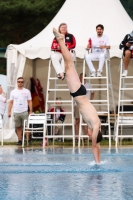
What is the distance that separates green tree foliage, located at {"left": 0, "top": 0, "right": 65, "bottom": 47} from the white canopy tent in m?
24.2

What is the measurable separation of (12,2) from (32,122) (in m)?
28.8

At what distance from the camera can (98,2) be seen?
2438cm

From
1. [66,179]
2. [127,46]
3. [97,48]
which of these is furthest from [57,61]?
[66,179]

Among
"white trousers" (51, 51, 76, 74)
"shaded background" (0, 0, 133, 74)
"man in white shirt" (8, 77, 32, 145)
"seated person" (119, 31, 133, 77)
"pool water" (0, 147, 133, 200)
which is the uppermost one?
"shaded background" (0, 0, 133, 74)

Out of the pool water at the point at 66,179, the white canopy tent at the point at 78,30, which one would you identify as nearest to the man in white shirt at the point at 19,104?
the white canopy tent at the point at 78,30

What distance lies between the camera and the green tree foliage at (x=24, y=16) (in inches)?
1930

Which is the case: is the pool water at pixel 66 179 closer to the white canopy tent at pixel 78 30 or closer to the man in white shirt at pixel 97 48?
the man in white shirt at pixel 97 48

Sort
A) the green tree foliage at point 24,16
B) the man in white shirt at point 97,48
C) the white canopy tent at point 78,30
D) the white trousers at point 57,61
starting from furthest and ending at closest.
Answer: the green tree foliage at point 24,16
the white canopy tent at point 78,30
the man in white shirt at point 97,48
the white trousers at point 57,61

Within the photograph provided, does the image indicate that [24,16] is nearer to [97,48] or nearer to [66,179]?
[97,48]

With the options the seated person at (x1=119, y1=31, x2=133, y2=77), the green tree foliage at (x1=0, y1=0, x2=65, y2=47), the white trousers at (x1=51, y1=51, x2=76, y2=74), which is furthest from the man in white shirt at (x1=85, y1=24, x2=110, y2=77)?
the green tree foliage at (x1=0, y1=0, x2=65, y2=47)

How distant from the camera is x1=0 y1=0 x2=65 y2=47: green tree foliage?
161ft

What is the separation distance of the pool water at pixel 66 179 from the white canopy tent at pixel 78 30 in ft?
27.0

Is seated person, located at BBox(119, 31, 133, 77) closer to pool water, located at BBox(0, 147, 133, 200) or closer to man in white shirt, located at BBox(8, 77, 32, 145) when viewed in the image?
man in white shirt, located at BBox(8, 77, 32, 145)

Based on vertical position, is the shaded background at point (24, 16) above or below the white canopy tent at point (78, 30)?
above
